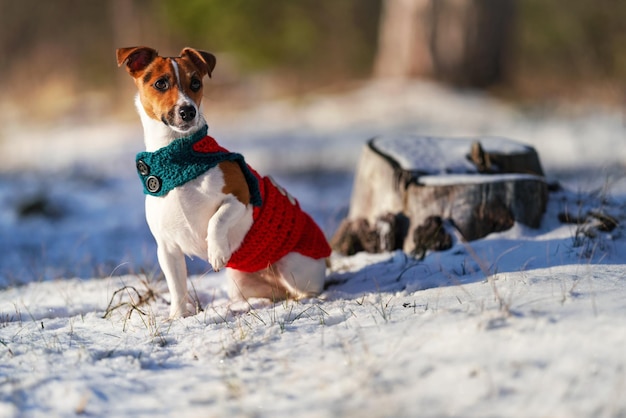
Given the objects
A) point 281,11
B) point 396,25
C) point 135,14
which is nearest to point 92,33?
point 135,14

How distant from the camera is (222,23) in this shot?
55.3 feet

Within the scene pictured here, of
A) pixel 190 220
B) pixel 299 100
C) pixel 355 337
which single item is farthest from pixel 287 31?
pixel 355 337

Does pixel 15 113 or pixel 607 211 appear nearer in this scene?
pixel 607 211

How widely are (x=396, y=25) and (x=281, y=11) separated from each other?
738 centimetres

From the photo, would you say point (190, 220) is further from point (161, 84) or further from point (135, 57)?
point (135, 57)

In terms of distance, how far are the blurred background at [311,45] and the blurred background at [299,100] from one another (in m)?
0.04

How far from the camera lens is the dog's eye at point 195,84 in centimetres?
331

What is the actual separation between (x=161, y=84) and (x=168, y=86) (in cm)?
3

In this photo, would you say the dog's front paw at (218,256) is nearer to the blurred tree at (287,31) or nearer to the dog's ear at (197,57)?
the dog's ear at (197,57)

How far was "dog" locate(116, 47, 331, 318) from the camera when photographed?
3232 mm

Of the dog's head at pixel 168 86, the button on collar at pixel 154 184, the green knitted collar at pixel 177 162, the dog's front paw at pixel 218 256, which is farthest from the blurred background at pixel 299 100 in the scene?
the dog's front paw at pixel 218 256

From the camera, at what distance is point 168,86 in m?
3.22

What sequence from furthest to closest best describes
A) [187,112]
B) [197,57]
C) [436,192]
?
[436,192]
[197,57]
[187,112]

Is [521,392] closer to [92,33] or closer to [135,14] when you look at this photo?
[135,14]
